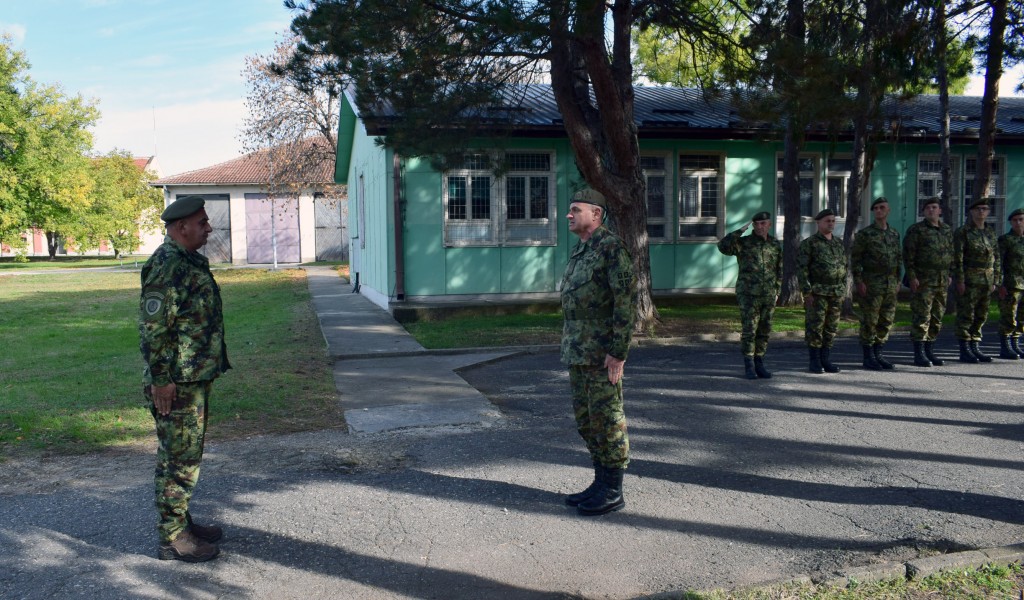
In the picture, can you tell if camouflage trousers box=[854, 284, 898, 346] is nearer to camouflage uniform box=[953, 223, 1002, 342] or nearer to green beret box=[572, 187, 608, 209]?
camouflage uniform box=[953, 223, 1002, 342]

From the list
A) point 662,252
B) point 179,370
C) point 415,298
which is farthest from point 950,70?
point 179,370

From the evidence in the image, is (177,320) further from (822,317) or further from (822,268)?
(822,317)

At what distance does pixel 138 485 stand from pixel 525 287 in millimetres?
10969

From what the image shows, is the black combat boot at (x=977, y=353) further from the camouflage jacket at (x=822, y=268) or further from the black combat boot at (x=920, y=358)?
the camouflage jacket at (x=822, y=268)

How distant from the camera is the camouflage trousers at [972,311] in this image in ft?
31.8

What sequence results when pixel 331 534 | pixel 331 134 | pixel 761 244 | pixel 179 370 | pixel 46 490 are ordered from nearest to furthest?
pixel 179 370, pixel 331 534, pixel 46 490, pixel 761 244, pixel 331 134

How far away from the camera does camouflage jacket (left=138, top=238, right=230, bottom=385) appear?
4016mm

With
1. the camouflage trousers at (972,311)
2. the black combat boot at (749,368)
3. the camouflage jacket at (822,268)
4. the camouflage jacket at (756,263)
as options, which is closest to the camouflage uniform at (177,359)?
the camouflage jacket at (756,263)

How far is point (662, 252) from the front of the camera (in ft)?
54.6

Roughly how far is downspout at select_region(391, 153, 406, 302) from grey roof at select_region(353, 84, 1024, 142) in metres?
1.15

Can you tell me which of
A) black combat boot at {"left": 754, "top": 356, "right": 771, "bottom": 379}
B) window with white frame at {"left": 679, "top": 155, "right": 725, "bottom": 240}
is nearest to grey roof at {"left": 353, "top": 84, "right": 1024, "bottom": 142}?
window with white frame at {"left": 679, "top": 155, "right": 725, "bottom": 240}

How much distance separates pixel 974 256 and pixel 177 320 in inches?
373

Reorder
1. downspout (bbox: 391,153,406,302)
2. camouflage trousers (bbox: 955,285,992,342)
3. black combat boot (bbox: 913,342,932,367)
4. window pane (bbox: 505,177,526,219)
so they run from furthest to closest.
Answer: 1. window pane (bbox: 505,177,526,219)
2. downspout (bbox: 391,153,406,302)
3. camouflage trousers (bbox: 955,285,992,342)
4. black combat boot (bbox: 913,342,932,367)

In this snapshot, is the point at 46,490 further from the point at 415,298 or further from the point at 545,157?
the point at 545,157
